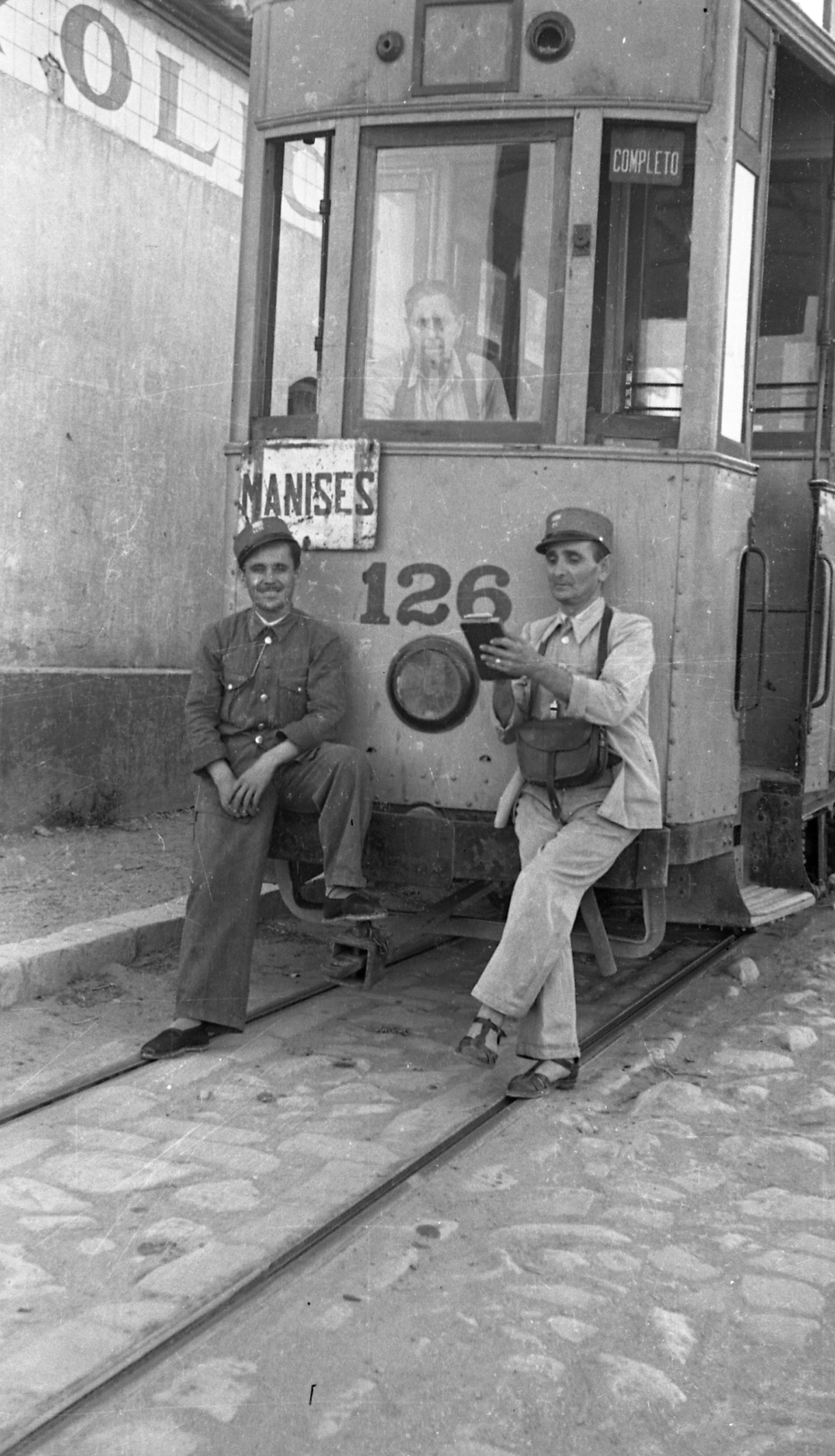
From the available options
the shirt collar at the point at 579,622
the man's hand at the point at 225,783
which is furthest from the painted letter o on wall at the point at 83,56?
the shirt collar at the point at 579,622

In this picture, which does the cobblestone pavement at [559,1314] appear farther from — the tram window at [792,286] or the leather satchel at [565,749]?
the tram window at [792,286]

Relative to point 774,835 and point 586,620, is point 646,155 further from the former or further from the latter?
point 774,835

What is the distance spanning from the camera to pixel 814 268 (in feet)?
23.5

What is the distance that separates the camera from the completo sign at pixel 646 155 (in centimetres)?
518

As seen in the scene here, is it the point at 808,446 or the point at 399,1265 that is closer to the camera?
the point at 399,1265

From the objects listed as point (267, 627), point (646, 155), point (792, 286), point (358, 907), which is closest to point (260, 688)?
point (267, 627)

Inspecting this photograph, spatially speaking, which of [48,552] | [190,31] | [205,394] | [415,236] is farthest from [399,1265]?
Result: [190,31]

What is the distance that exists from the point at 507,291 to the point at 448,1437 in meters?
3.74

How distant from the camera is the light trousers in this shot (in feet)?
15.5

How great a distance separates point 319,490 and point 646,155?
61.2 inches

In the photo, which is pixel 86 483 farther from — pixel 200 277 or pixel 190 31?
pixel 190 31

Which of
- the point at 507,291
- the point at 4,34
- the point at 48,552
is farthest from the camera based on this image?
the point at 48,552

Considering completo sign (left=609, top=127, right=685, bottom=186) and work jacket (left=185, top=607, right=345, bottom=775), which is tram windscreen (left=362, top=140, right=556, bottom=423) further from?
work jacket (left=185, top=607, right=345, bottom=775)

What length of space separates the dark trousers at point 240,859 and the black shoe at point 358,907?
100mm
